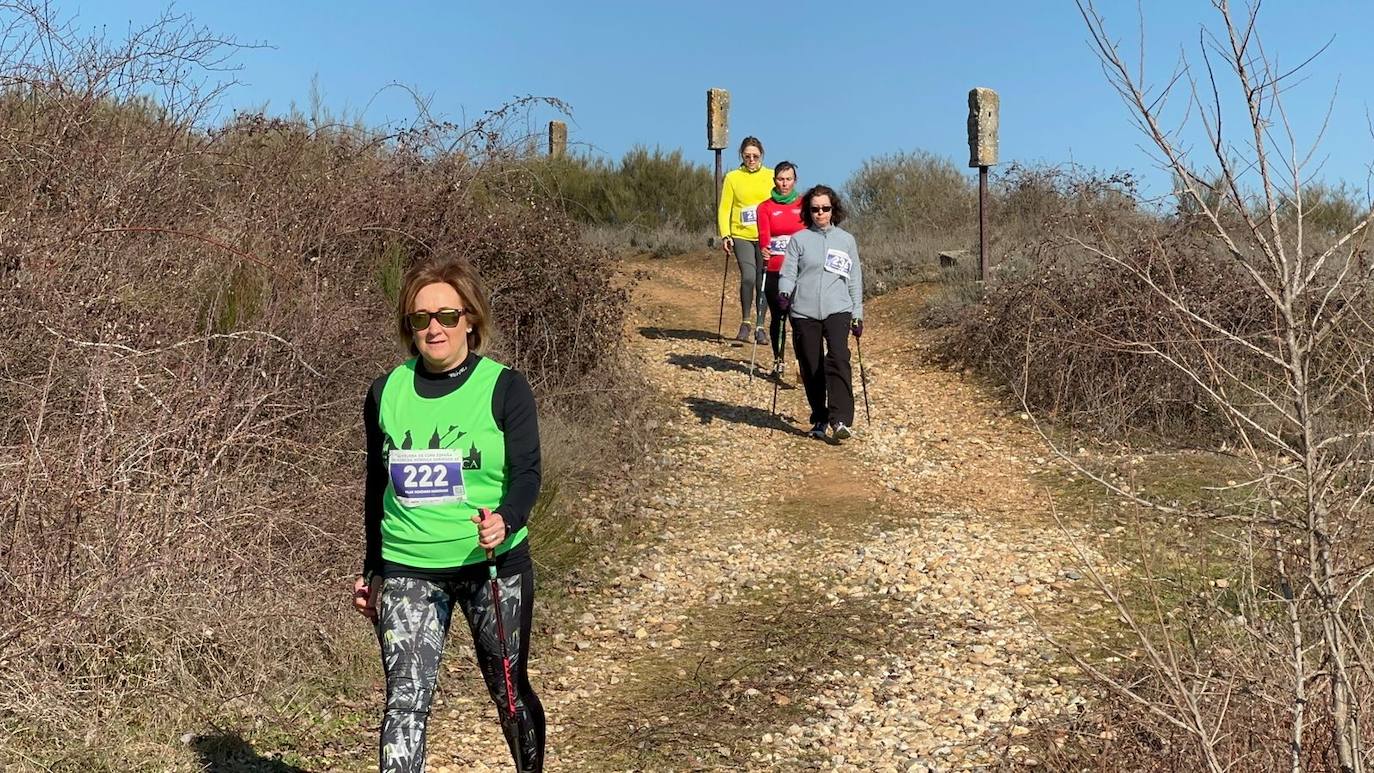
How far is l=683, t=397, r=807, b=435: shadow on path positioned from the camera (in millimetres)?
10119

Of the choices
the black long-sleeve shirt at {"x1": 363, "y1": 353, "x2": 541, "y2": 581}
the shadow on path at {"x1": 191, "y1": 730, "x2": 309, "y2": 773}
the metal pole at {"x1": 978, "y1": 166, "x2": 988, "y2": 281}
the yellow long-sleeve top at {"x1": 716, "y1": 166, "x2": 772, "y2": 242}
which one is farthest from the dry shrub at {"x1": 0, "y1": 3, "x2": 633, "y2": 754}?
the metal pole at {"x1": 978, "y1": 166, "x2": 988, "y2": 281}

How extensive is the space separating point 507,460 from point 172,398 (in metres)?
2.28

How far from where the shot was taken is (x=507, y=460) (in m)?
3.26

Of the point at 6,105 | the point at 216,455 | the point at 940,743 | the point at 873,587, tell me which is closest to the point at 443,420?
the point at 216,455

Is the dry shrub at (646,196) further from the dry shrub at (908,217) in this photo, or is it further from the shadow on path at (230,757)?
the shadow on path at (230,757)

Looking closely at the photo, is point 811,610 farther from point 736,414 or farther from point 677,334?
point 677,334

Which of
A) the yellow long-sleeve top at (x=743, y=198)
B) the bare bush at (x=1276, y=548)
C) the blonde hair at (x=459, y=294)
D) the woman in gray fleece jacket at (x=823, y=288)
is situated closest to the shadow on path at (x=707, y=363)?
the yellow long-sleeve top at (x=743, y=198)

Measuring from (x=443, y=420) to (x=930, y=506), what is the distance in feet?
18.0

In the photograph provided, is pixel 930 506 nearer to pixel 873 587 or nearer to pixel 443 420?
pixel 873 587

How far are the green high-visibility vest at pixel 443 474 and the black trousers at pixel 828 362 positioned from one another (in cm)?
610

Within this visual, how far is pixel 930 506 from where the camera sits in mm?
8133

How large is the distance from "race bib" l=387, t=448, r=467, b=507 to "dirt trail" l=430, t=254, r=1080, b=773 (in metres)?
1.58

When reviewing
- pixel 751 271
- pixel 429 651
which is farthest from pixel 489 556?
pixel 751 271

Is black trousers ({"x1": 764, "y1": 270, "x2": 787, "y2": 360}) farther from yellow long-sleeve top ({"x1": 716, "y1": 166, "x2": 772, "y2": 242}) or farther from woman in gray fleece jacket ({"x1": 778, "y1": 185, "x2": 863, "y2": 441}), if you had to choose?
woman in gray fleece jacket ({"x1": 778, "y1": 185, "x2": 863, "y2": 441})
